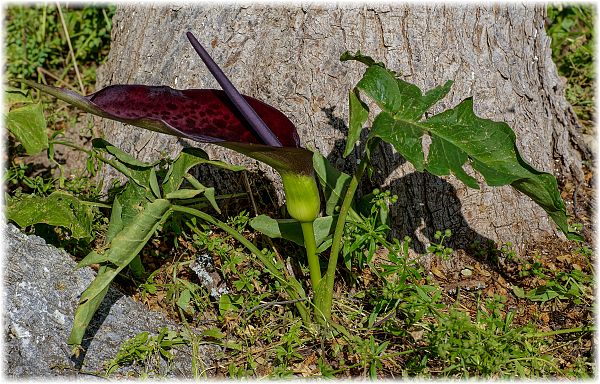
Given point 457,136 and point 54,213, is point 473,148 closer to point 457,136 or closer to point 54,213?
point 457,136

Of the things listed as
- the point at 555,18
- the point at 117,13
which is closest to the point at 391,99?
the point at 117,13

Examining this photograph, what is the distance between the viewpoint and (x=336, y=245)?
1536 millimetres

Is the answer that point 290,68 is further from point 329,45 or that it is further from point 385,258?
point 385,258

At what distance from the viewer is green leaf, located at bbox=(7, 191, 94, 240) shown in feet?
5.39

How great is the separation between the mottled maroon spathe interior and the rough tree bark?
1.05ft

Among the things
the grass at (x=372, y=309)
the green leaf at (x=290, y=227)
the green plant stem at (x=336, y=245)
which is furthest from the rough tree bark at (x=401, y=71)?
the green plant stem at (x=336, y=245)

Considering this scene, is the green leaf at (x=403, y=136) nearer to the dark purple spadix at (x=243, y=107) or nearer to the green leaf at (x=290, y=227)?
the dark purple spadix at (x=243, y=107)

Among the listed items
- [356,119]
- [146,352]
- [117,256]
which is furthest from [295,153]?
[146,352]

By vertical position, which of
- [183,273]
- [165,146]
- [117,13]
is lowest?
[183,273]

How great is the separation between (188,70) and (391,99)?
735 mm

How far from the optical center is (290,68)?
1912mm

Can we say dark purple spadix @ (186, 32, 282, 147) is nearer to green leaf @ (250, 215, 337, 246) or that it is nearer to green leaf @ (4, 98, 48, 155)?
green leaf @ (250, 215, 337, 246)

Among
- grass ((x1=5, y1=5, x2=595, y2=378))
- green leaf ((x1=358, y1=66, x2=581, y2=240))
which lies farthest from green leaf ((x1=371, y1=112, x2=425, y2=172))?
grass ((x1=5, y1=5, x2=595, y2=378))

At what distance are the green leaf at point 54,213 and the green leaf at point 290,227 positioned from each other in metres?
0.36
